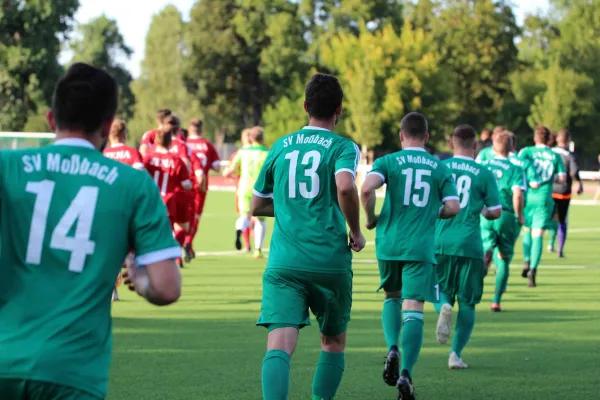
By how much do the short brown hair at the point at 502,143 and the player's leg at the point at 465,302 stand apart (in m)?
4.34

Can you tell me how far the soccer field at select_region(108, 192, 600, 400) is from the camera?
8.47 metres

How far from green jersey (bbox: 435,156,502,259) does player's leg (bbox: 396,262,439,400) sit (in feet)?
4.26

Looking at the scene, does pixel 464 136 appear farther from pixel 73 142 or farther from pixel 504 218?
pixel 73 142

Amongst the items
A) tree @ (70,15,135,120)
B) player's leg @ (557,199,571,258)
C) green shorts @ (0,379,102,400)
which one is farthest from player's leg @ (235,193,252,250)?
tree @ (70,15,135,120)

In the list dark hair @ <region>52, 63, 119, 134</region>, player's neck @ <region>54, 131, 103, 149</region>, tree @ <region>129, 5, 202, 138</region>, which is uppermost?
dark hair @ <region>52, 63, 119, 134</region>

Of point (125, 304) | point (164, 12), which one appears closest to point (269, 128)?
point (164, 12)

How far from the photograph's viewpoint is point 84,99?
3889 mm

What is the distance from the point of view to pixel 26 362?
3732 mm

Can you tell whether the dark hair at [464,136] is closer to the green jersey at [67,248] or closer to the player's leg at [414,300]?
the player's leg at [414,300]

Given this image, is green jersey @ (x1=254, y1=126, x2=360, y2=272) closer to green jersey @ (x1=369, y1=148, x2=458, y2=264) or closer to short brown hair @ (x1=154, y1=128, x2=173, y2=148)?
green jersey @ (x1=369, y1=148, x2=458, y2=264)

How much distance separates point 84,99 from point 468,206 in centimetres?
650

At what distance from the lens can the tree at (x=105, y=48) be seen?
122625mm

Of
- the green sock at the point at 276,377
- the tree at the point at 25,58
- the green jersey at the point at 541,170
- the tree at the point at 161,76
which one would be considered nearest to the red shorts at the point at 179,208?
the green jersey at the point at 541,170

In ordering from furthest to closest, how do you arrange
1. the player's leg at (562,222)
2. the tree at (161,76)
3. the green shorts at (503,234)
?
the tree at (161,76), the player's leg at (562,222), the green shorts at (503,234)
